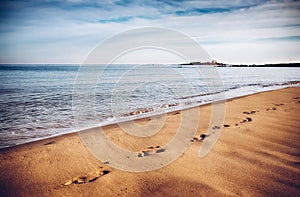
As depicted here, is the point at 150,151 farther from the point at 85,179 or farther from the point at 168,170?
the point at 85,179

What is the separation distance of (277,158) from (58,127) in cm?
621

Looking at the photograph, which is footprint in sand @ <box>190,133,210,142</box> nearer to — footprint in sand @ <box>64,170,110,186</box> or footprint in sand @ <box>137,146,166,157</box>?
footprint in sand @ <box>137,146,166,157</box>

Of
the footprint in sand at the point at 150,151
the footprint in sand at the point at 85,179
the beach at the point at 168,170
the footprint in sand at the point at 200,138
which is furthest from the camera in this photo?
the footprint in sand at the point at 200,138

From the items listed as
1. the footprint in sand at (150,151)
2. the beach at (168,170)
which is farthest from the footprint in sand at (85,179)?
the footprint in sand at (150,151)

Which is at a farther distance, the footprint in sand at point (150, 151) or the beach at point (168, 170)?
the footprint in sand at point (150, 151)

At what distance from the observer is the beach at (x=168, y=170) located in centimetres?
265

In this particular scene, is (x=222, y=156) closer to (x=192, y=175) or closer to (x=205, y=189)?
(x=192, y=175)

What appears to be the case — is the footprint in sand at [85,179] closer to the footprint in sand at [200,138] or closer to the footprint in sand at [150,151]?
the footprint in sand at [150,151]

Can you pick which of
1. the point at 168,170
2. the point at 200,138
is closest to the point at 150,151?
the point at 168,170

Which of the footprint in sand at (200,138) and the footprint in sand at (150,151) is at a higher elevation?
the footprint in sand at (200,138)

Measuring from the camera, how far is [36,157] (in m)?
3.86

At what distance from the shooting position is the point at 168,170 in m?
3.20

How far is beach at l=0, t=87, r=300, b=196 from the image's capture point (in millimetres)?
2648

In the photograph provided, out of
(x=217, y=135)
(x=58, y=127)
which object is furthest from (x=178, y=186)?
(x=58, y=127)
